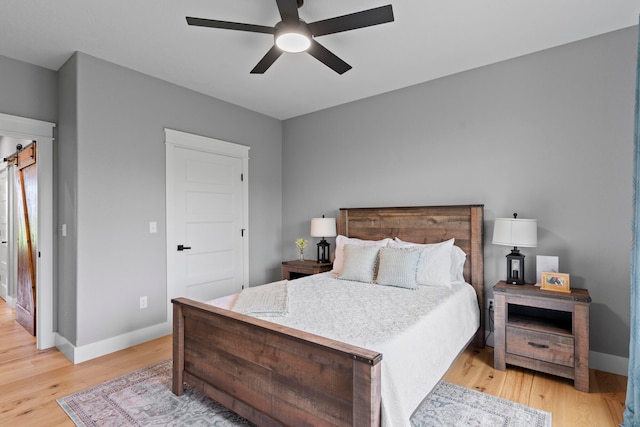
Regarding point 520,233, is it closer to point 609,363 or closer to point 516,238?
point 516,238

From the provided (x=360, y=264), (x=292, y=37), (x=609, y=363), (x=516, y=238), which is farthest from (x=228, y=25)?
(x=609, y=363)

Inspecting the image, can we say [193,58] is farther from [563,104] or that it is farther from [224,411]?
[563,104]

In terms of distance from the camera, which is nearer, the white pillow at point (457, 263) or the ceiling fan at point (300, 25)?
the ceiling fan at point (300, 25)

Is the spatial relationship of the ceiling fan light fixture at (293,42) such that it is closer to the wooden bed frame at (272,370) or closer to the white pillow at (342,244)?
the wooden bed frame at (272,370)

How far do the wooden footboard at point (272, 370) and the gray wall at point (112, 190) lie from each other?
4.02ft

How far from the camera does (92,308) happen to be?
3082 millimetres

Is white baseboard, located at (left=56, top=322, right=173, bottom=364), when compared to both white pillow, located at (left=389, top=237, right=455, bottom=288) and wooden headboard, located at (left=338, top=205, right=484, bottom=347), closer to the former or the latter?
wooden headboard, located at (left=338, top=205, right=484, bottom=347)

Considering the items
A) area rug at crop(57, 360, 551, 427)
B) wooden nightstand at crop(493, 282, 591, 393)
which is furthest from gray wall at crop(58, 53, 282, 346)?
wooden nightstand at crop(493, 282, 591, 393)

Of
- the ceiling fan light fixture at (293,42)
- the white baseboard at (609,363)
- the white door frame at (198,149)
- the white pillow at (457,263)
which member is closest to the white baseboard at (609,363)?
the white baseboard at (609,363)

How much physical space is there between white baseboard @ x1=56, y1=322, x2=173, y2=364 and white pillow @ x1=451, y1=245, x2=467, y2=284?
3045 millimetres

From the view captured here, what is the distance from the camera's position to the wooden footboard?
4.84ft

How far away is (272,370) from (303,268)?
2391 millimetres

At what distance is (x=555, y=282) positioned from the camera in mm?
2707

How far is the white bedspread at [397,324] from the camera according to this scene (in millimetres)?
1643
